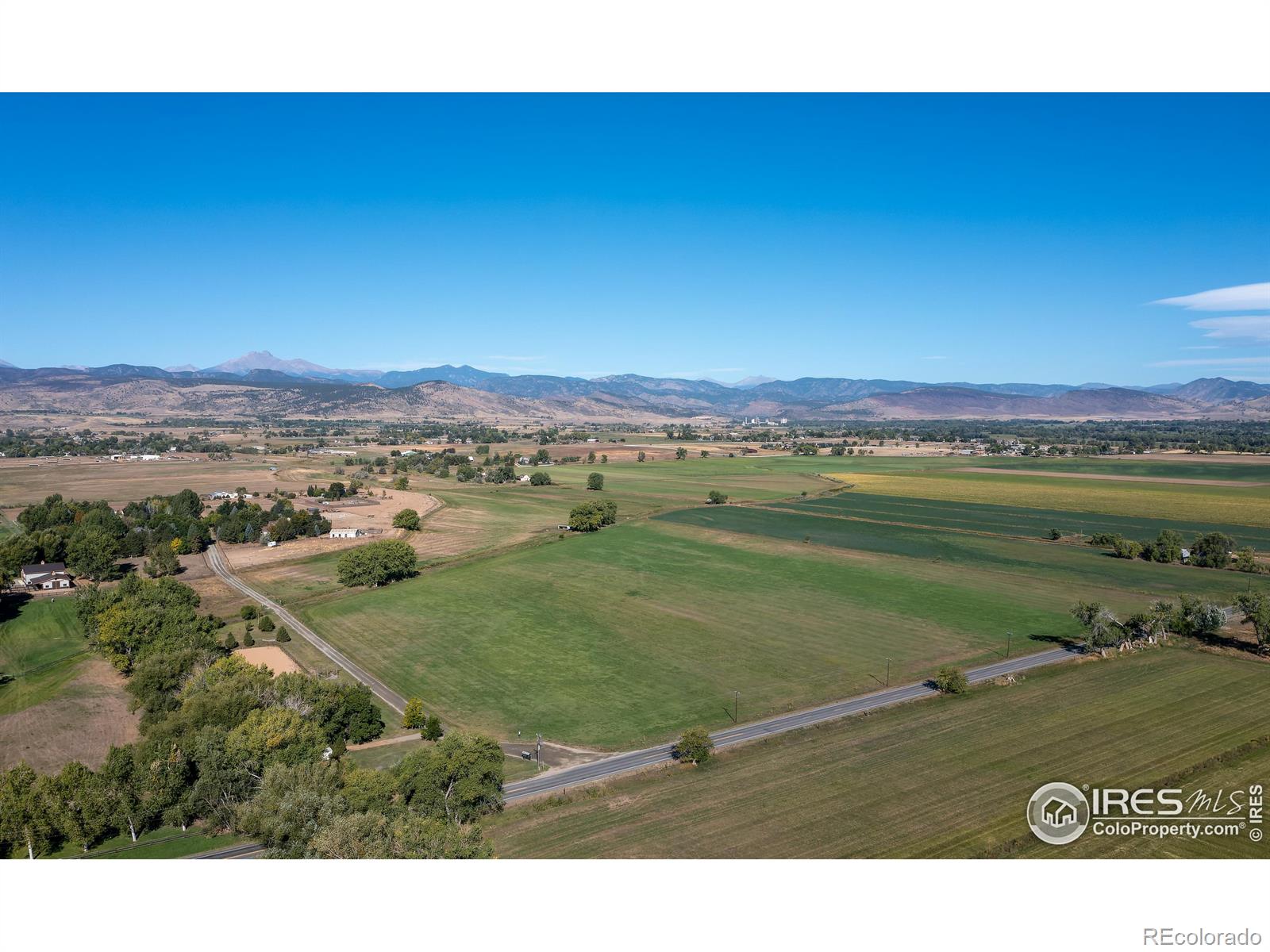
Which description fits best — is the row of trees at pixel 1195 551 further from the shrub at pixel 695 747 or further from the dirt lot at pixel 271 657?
the dirt lot at pixel 271 657

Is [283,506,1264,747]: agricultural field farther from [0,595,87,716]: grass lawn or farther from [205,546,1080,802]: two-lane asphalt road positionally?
[0,595,87,716]: grass lawn

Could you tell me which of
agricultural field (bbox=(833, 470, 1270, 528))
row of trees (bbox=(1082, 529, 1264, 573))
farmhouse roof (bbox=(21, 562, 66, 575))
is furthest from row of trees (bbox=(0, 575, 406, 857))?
agricultural field (bbox=(833, 470, 1270, 528))

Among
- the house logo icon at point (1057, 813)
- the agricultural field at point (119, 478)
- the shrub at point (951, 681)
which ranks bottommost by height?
the shrub at point (951, 681)

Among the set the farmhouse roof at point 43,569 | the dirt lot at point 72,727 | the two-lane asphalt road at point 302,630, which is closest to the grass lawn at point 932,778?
the two-lane asphalt road at point 302,630

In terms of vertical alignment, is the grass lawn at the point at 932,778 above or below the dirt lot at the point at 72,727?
above

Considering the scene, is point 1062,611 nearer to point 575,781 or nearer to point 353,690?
point 575,781

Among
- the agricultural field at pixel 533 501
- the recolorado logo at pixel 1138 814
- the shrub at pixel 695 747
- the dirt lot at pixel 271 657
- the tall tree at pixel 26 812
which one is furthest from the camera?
the agricultural field at pixel 533 501

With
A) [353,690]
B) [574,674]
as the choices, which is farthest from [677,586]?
[353,690]

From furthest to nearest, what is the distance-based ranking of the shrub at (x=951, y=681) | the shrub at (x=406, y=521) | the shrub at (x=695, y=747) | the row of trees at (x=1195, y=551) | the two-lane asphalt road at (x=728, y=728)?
the shrub at (x=406, y=521), the row of trees at (x=1195, y=551), the shrub at (x=951, y=681), the shrub at (x=695, y=747), the two-lane asphalt road at (x=728, y=728)

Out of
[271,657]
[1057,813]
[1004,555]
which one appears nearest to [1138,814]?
[1057,813]

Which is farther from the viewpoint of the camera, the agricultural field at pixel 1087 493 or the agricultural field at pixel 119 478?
the agricultural field at pixel 119 478
